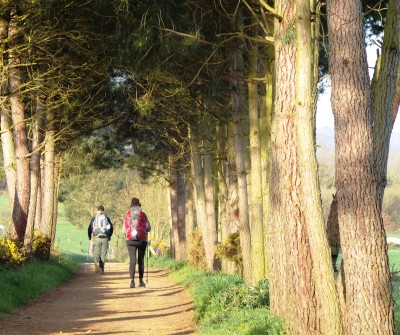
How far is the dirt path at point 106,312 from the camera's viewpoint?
39.1 ft

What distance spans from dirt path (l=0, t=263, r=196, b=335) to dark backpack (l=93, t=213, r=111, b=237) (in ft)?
10.2

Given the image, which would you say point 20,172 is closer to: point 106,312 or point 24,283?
point 24,283

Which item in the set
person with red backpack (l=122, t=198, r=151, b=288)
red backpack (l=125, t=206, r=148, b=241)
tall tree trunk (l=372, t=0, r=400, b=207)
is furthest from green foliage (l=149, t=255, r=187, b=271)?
tall tree trunk (l=372, t=0, r=400, b=207)

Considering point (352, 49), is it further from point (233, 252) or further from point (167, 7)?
point (233, 252)

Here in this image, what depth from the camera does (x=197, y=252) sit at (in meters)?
25.9

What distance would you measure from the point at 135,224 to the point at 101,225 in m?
4.88

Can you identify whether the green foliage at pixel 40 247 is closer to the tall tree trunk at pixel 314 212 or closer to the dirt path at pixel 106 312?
the dirt path at pixel 106 312

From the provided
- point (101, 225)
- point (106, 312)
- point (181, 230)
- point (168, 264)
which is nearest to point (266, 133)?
point (106, 312)

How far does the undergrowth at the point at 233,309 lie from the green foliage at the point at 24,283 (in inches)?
118

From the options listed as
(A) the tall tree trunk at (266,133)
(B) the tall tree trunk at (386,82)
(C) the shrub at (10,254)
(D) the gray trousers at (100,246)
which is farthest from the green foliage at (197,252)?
(B) the tall tree trunk at (386,82)

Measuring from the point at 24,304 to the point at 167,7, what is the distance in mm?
5618

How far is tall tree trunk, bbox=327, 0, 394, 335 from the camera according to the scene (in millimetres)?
8016

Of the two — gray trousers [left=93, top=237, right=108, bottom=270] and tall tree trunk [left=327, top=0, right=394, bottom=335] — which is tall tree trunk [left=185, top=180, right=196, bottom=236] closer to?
gray trousers [left=93, top=237, right=108, bottom=270]

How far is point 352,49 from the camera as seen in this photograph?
325 inches
